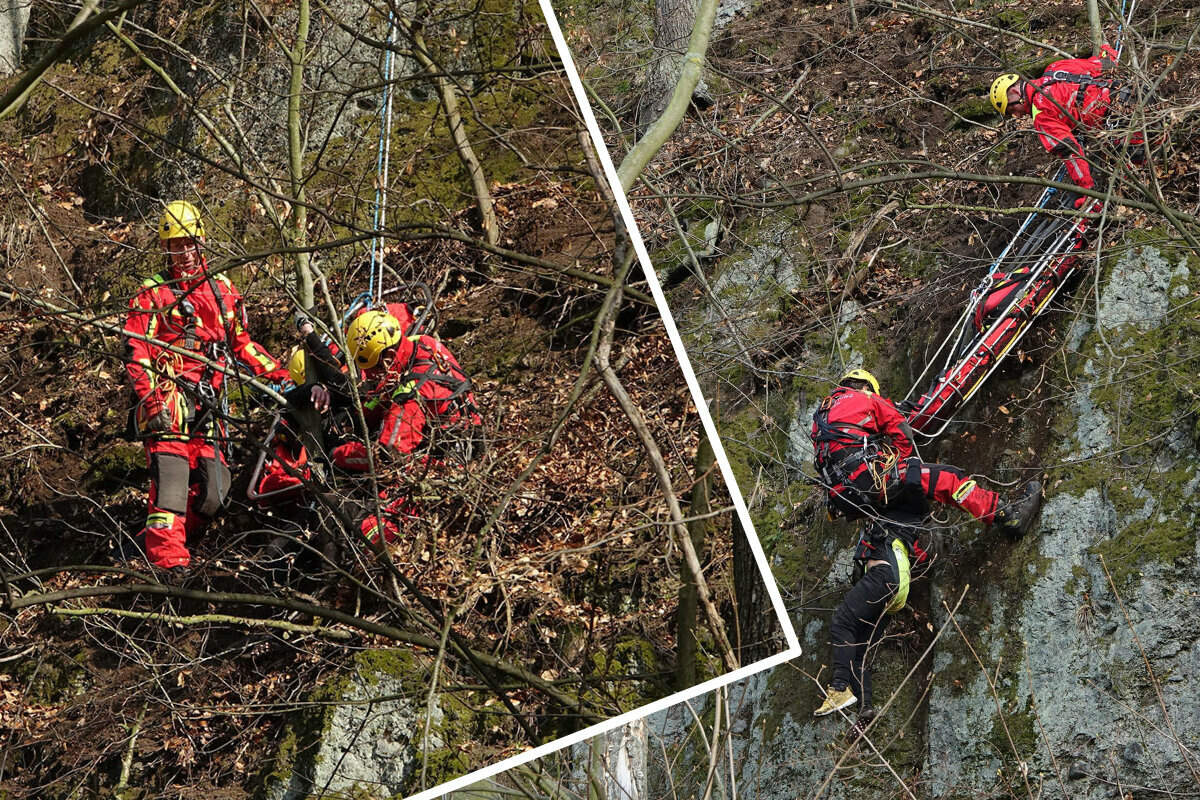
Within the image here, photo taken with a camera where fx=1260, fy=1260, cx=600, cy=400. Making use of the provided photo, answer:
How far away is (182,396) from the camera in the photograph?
6.63m

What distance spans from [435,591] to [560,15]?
8.64m

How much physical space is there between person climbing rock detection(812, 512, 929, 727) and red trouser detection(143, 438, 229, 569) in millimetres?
3762

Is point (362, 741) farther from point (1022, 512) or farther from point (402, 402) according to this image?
point (1022, 512)

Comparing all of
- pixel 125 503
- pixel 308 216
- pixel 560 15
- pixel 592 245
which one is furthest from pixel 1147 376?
pixel 560 15

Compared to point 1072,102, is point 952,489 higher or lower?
lower

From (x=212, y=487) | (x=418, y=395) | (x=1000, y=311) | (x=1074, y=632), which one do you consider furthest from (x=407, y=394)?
(x=1000, y=311)

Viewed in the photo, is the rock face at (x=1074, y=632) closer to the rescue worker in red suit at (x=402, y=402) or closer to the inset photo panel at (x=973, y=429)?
the inset photo panel at (x=973, y=429)

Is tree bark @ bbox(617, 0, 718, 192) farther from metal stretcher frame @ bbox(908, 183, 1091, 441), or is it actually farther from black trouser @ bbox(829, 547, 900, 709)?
metal stretcher frame @ bbox(908, 183, 1091, 441)

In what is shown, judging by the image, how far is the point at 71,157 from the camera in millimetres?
7453

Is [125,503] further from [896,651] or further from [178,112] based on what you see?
[896,651]

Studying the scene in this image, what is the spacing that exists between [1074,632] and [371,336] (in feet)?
14.2

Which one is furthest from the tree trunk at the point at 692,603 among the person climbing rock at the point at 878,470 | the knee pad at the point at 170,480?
the knee pad at the point at 170,480

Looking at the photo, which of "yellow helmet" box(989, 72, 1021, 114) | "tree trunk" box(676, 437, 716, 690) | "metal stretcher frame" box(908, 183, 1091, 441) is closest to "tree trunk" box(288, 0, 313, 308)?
"tree trunk" box(676, 437, 716, 690)

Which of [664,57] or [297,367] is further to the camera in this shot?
[664,57]
